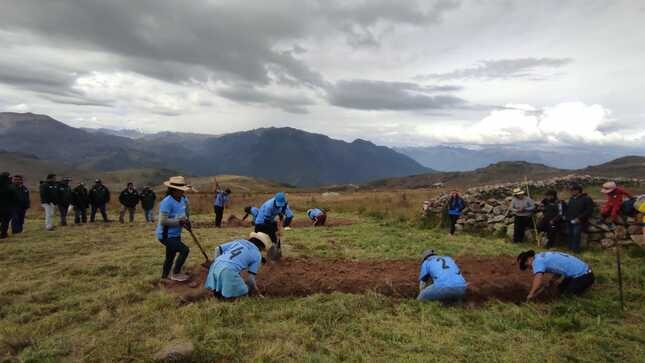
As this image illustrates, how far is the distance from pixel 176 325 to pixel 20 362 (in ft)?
6.17

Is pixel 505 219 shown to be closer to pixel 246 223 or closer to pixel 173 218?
pixel 246 223

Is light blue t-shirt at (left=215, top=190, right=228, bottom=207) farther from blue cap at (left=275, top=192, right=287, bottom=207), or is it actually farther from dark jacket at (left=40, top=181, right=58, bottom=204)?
blue cap at (left=275, top=192, right=287, bottom=207)

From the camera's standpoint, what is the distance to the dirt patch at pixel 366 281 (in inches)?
311

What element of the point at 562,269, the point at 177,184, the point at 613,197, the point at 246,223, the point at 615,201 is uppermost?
the point at 177,184

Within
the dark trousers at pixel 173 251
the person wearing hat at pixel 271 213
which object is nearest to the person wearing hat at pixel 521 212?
the person wearing hat at pixel 271 213

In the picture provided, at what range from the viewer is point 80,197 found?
17.9 metres

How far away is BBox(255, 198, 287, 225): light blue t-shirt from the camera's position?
1079cm

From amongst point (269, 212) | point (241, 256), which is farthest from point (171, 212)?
point (269, 212)

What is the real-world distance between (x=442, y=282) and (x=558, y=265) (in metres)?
2.55

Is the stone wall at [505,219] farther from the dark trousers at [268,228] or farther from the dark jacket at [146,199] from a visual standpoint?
the dark jacket at [146,199]

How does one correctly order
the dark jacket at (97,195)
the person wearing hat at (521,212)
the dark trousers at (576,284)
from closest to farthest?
the dark trousers at (576,284) → the person wearing hat at (521,212) → the dark jacket at (97,195)

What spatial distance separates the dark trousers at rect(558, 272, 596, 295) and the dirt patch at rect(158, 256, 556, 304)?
10.6 inches

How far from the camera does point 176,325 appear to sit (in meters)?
5.88

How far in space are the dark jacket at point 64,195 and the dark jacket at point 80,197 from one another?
799 mm
